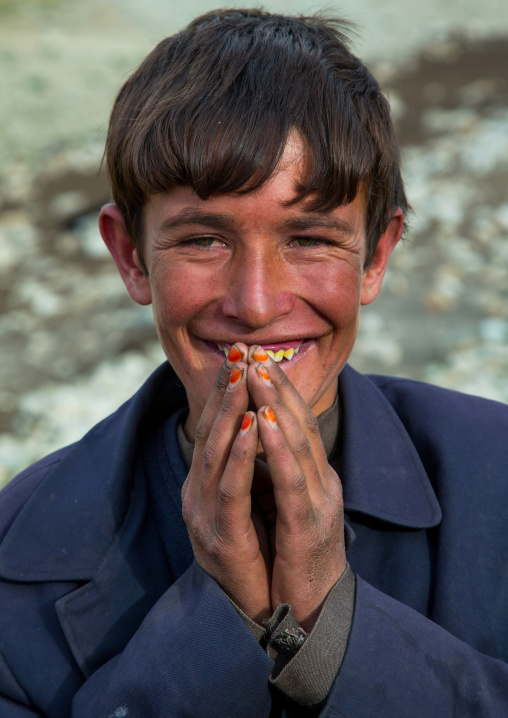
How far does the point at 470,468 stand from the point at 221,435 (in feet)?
2.55

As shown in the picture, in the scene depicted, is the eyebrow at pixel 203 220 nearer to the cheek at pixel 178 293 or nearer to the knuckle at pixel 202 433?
the cheek at pixel 178 293

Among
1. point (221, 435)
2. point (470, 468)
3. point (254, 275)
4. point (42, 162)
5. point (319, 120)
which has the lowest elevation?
point (470, 468)

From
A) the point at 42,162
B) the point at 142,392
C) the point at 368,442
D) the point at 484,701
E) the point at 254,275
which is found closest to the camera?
the point at 484,701

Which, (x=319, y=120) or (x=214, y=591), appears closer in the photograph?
(x=214, y=591)

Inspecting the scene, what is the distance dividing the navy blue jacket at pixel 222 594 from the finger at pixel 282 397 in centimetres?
33

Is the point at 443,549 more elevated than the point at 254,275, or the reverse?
the point at 254,275

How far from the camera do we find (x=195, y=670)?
171cm

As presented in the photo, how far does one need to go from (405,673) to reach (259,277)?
3.13ft

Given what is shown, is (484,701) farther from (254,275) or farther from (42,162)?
(42,162)

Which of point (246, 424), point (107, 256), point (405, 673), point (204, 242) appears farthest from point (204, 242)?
point (107, 256)

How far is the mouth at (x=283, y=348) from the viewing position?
203 cm

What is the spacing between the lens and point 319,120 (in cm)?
197

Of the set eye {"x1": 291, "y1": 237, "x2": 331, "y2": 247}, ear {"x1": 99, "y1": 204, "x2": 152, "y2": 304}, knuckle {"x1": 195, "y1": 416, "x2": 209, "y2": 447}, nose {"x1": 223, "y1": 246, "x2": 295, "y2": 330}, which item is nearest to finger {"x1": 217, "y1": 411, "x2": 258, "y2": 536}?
knuckle {"x1": 195, "y1": 416, "x2": 209, "y2": 447}

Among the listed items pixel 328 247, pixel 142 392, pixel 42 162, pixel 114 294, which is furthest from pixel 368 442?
pixel 42 162
